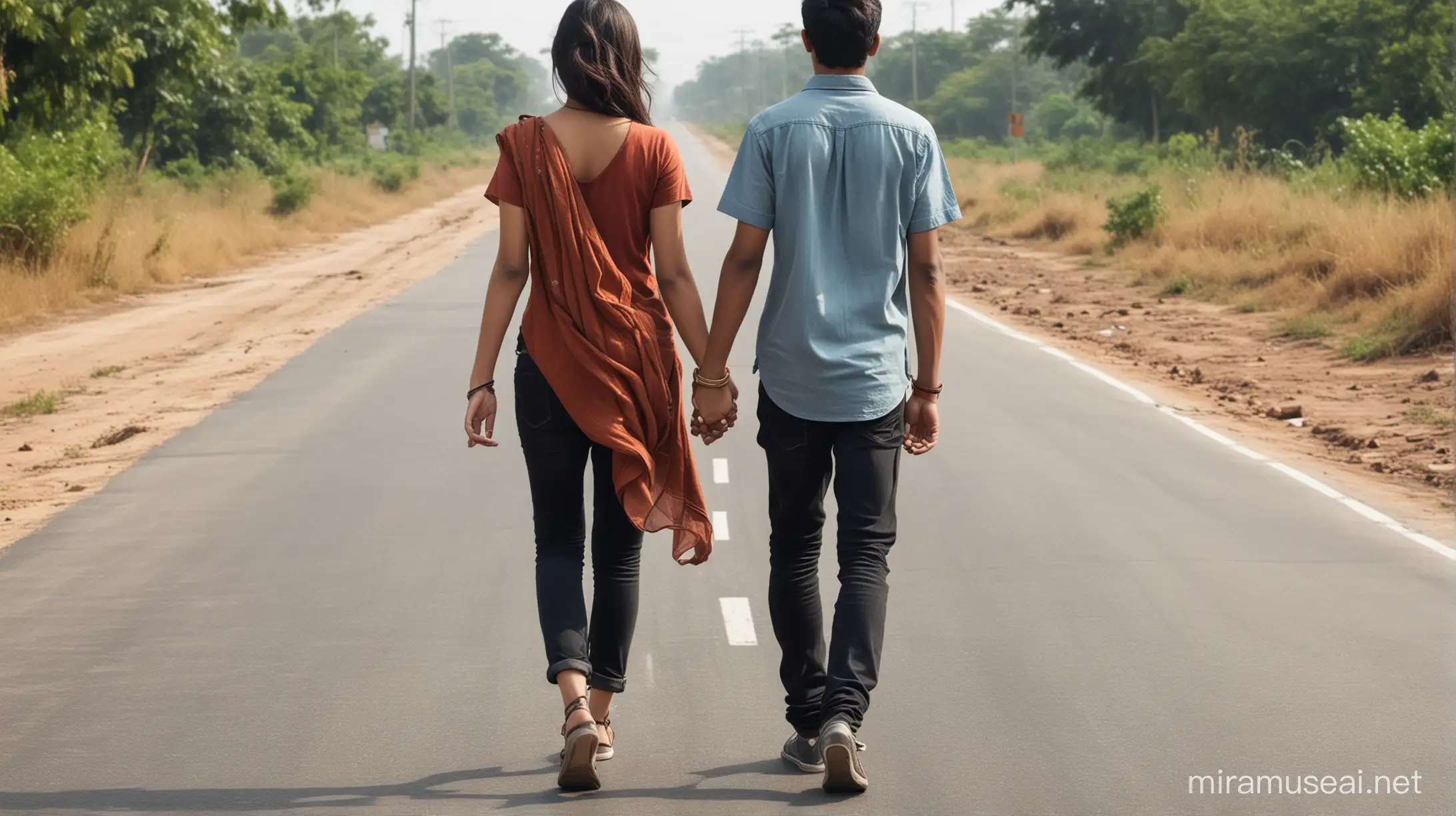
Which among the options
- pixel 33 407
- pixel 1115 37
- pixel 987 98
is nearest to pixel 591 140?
pixel 33 407

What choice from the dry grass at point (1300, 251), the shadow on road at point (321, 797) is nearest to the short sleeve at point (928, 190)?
the shadow on road at point (321, 797)

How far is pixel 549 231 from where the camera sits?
4508 millimetres

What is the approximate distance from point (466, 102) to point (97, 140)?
118 meters

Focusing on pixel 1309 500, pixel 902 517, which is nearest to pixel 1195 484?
pixel 1309 500

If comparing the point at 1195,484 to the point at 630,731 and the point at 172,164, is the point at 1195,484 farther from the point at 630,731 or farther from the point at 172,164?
the point at 172,164

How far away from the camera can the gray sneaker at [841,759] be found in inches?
177

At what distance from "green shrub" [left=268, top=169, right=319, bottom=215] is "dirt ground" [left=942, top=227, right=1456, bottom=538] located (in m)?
17.9

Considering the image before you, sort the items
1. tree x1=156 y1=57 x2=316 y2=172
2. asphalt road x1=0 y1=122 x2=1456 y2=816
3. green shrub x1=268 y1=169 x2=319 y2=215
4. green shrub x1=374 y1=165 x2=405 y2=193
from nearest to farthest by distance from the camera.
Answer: asphalt road x1=0 y1=122 x2=1456 y2=816
green shrub x1=268 y1=169 x2=319 y2=215
tree x1=156 y1=57 x2=316 y2=172
green shrub x1=374 y1=165 x2=405 y2=193

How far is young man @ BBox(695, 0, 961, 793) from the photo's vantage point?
4441 mm

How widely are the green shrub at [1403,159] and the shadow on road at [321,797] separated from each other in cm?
1830

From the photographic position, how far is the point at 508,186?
4523 mm

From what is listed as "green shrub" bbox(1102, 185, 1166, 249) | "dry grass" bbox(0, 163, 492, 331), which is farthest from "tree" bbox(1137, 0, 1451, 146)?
"dry grass" bbox(0, 163, 492, 331)

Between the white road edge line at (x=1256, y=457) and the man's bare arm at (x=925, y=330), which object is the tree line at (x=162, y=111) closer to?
the white road edge line at (x=1256, y=457)

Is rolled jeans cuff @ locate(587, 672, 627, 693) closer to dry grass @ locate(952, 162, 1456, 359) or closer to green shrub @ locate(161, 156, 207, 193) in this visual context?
dry grass @ locate(952, 162, 1456, 359)
